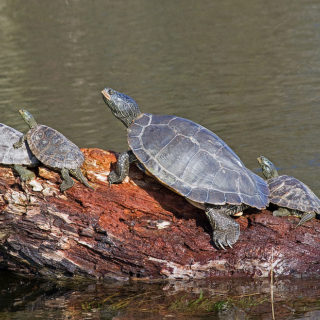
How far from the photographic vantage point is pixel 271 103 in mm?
12352

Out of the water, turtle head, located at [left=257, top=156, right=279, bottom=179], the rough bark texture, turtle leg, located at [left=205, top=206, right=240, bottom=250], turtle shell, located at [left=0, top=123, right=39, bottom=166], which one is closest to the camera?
turtle leg, located at [left=205, top=206, right=240, bottom=250]

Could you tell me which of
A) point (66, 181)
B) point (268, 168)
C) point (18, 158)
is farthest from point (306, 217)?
Result: point (18, 158)

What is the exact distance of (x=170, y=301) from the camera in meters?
5.52

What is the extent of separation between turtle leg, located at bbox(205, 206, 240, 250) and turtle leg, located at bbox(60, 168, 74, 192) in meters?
1.39

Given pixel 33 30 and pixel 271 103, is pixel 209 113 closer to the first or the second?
pixel 271 103

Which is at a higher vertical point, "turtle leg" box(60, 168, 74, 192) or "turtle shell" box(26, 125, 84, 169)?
"turtle shell" box(26, 125, 84, 169)

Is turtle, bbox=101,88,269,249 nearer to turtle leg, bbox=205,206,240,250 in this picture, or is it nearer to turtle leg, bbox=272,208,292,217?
turtle leg, bbox=205,206,240,250

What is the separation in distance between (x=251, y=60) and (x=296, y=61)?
1.35 meters

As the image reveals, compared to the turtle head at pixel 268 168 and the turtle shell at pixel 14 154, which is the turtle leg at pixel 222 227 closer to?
the turtle head at pixel 268 168

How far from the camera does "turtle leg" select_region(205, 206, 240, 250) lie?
18.2 feet

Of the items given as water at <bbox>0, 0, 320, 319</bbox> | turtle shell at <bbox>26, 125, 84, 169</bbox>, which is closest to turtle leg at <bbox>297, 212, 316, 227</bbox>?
turtle shell at <bbox>26, 125, 84, 169</bbox>

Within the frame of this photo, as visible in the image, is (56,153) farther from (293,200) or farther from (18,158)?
(293,200)

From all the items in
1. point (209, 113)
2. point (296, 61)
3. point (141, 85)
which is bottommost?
point (209, 113)

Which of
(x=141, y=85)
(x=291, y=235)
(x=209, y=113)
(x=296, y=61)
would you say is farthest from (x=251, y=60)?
(x=291, y=235)
